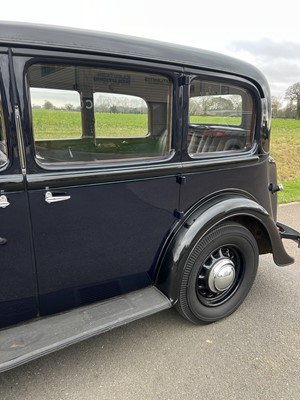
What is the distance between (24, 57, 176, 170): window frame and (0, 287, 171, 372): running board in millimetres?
943

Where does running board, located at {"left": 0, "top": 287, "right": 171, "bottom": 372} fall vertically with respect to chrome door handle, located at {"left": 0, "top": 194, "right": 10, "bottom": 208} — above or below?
below

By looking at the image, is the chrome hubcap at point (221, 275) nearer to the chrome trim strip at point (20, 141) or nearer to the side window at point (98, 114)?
the side window at point (98, 114)

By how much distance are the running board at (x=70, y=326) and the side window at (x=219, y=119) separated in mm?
1102

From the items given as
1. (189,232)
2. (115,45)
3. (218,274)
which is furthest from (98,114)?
(218,274)

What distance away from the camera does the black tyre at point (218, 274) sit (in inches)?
89.2

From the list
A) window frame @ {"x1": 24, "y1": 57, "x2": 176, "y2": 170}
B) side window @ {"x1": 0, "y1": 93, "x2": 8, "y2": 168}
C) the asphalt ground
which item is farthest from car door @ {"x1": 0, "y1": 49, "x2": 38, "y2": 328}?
the asphalt ground

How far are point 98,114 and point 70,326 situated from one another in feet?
4.49

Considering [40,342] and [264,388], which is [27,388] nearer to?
[40,342]

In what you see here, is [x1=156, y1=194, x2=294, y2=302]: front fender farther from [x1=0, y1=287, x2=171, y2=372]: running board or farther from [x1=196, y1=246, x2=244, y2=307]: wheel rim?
[x1=196, y1=246, x2=244, y2=307]: wheel rim

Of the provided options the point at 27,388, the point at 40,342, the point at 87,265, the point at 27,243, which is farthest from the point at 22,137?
the point at 27,388

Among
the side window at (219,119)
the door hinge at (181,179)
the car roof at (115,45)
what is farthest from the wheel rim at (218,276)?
the car roof at (115,45)

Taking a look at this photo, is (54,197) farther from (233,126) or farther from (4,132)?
(233,126)

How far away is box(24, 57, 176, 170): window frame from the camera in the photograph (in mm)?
1600

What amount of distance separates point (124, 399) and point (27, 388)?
0.62m
